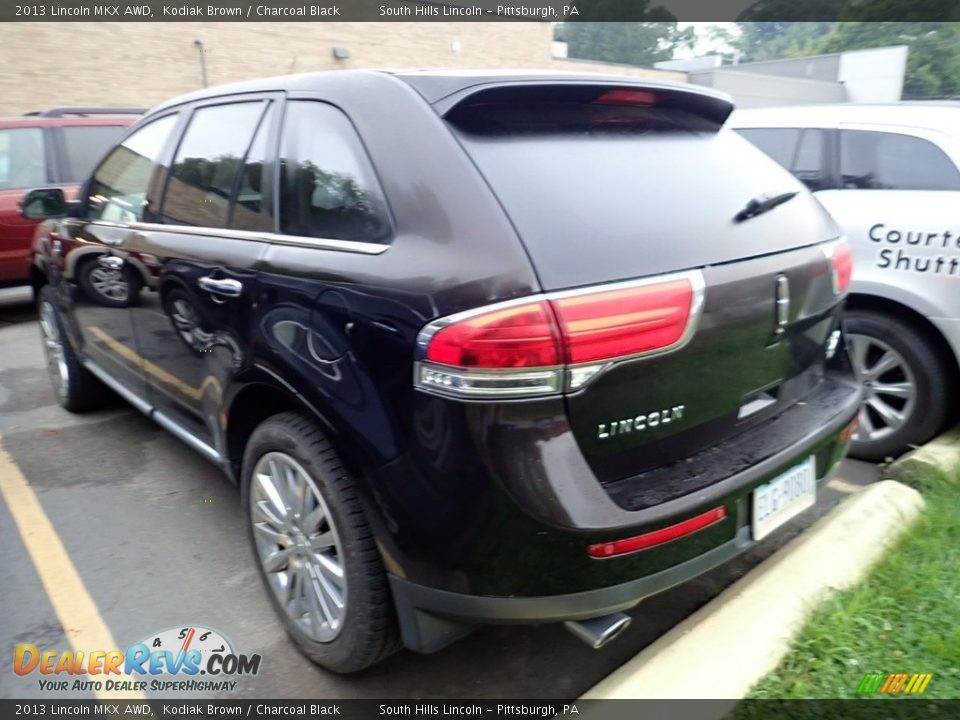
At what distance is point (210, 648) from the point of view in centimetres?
246

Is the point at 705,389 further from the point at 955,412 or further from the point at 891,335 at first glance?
the point at 955,412

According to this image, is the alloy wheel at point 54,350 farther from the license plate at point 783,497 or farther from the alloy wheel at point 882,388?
the alloy wheel at point 882,388

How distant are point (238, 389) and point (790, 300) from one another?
71.2 inches

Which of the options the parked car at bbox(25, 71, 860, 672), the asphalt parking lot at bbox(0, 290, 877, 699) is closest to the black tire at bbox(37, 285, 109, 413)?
the asphalt parking lot at bbox(0, 290, 877, 699)

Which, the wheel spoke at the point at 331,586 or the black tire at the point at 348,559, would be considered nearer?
the black tire at the point at 348,559

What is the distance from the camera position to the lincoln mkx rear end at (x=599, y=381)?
171 cm

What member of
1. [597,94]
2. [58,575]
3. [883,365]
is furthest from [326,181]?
[883,365]

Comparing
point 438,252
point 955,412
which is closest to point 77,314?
point 438,252

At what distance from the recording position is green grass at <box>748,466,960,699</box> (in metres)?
2.06

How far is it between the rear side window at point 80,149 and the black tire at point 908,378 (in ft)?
23.0

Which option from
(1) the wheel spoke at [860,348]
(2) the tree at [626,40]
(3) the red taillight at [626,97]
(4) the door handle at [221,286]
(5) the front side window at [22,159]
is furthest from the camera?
(2) the tree at [626,40]

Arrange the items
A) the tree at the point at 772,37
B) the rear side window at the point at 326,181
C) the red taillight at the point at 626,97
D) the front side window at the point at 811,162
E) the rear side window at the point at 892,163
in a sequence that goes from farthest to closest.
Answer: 1. the tree at the point at 772,37
2. the front side window at the point at 811,162
3. the rear side window at the point at 892,163
4. the red taillight at the point at 626,97
5. the rear side window at the point at 326,181

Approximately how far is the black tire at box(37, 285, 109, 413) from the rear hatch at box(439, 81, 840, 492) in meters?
3.39

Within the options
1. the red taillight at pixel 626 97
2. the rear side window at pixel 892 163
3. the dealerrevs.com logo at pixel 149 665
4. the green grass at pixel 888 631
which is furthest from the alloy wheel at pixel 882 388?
the dealerrevs.com logo at pixel 149 665
